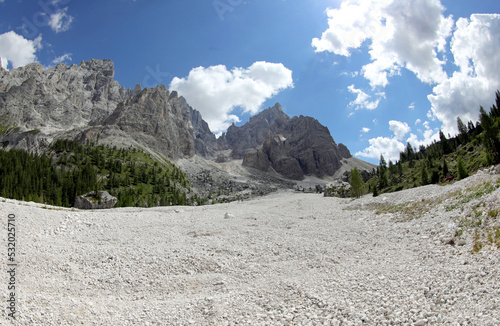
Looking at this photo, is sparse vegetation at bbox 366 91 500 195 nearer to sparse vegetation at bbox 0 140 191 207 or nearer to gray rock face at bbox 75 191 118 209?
gray rock face at bbox 75 191 118 209

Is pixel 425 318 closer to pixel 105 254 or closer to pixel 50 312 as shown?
pixel 50 312

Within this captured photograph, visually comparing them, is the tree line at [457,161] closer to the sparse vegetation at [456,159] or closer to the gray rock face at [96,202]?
the sparse vegetation at [456,159]

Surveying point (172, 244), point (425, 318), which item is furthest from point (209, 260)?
point (425, 318)

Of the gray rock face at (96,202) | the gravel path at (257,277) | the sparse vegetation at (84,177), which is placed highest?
the sparse vegetation at (84,177)

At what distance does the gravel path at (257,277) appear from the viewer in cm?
912

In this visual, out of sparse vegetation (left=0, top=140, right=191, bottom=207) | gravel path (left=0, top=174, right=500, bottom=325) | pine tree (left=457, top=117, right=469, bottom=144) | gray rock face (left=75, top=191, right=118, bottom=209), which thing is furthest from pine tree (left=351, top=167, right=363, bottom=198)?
sparse vegetation (left=0, top=140, right=191, bottom=207)

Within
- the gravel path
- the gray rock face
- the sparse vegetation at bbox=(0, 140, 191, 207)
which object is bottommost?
the gravel path

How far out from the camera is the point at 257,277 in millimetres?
13992

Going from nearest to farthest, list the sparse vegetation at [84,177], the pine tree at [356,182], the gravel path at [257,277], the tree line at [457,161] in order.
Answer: the gravel path at [257,277]
the tree line at [457,161]
the pine tree at [356,182]
the sparse vegetation at [84,177]

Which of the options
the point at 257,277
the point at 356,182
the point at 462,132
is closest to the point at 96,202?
the point at 356,182

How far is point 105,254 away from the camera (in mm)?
17422

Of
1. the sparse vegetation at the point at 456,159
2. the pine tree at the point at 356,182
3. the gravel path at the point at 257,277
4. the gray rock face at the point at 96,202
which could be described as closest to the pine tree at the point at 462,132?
the sparse vegetation at the point at 456,159

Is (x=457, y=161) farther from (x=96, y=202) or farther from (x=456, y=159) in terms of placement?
(x=96, y=202)

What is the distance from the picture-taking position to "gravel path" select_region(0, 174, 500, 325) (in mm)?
9117
